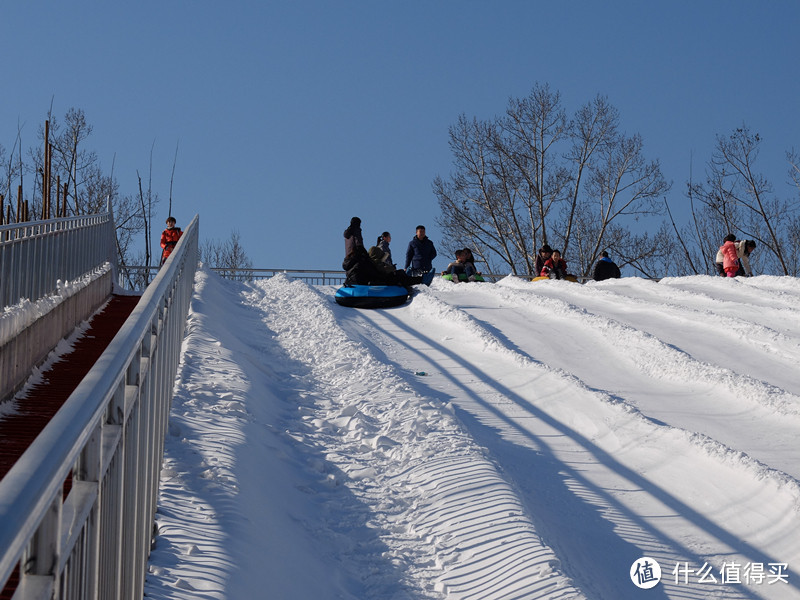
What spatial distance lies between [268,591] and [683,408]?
17.7ft

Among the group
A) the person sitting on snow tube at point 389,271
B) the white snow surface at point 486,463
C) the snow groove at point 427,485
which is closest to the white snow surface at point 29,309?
the white snow surface at point 486,463

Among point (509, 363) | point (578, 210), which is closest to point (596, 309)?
point (509, 363)

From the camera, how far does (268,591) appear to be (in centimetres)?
426

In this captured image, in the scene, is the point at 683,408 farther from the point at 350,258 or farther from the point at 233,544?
the point at 350,258

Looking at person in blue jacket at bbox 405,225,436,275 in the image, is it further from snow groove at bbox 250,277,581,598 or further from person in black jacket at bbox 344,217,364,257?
snow groove at bbox 250,277,581,598

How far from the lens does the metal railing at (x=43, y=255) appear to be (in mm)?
8938

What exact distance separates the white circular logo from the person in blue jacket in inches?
549

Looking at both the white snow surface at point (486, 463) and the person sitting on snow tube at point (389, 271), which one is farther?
the person sitting on snow tube at point (389, 271)

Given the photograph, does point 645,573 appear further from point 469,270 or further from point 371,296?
point 469,270

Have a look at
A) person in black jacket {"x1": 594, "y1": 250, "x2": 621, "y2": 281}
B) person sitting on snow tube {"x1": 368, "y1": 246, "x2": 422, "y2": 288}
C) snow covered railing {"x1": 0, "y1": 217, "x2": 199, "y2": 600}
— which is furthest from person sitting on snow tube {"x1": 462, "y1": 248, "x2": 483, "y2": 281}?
snow covered railing {"x1": 0, "y1": 217, "x2": 199, "y2": 600}

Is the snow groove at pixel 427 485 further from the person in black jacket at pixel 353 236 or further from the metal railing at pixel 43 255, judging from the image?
the person in black jacket at pixel 353 236

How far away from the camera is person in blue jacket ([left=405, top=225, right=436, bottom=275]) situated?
762 inches

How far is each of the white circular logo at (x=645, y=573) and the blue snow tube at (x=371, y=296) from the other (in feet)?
34.0

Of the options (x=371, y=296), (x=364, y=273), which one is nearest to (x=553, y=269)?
(x=364, y=273)
